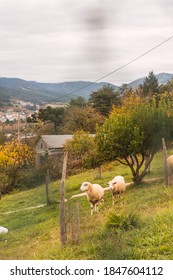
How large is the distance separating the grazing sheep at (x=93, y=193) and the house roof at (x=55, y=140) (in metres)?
0.66

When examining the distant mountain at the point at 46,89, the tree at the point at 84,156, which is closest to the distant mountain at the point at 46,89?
the distant mountain at the point at 46,89

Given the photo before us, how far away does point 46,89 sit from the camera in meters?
3.42

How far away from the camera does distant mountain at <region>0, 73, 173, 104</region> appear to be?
310cm

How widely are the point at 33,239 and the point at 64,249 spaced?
2.28 ft

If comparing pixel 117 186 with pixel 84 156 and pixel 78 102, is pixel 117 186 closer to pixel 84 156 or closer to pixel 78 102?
pixel 84 156

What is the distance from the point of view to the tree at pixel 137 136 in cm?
435

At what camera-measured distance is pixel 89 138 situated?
3896 millimetres

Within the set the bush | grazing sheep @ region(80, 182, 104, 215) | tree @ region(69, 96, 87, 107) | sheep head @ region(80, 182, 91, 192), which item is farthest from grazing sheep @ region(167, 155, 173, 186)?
tree @ region(69, 96, 87, 107)

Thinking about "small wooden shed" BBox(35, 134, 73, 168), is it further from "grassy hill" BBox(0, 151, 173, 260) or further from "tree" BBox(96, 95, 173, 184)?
"tree" BBox(96, 95, 173, 184)

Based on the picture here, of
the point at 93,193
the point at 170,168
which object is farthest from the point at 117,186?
the point at 170,168

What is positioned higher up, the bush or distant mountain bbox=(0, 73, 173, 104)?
distant mountain bbox=(0, 73, 173, 104)

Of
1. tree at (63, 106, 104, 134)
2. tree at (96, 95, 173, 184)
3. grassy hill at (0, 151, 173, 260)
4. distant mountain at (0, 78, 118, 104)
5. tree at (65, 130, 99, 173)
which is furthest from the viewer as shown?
tree at (96, 95, 173, 184)
